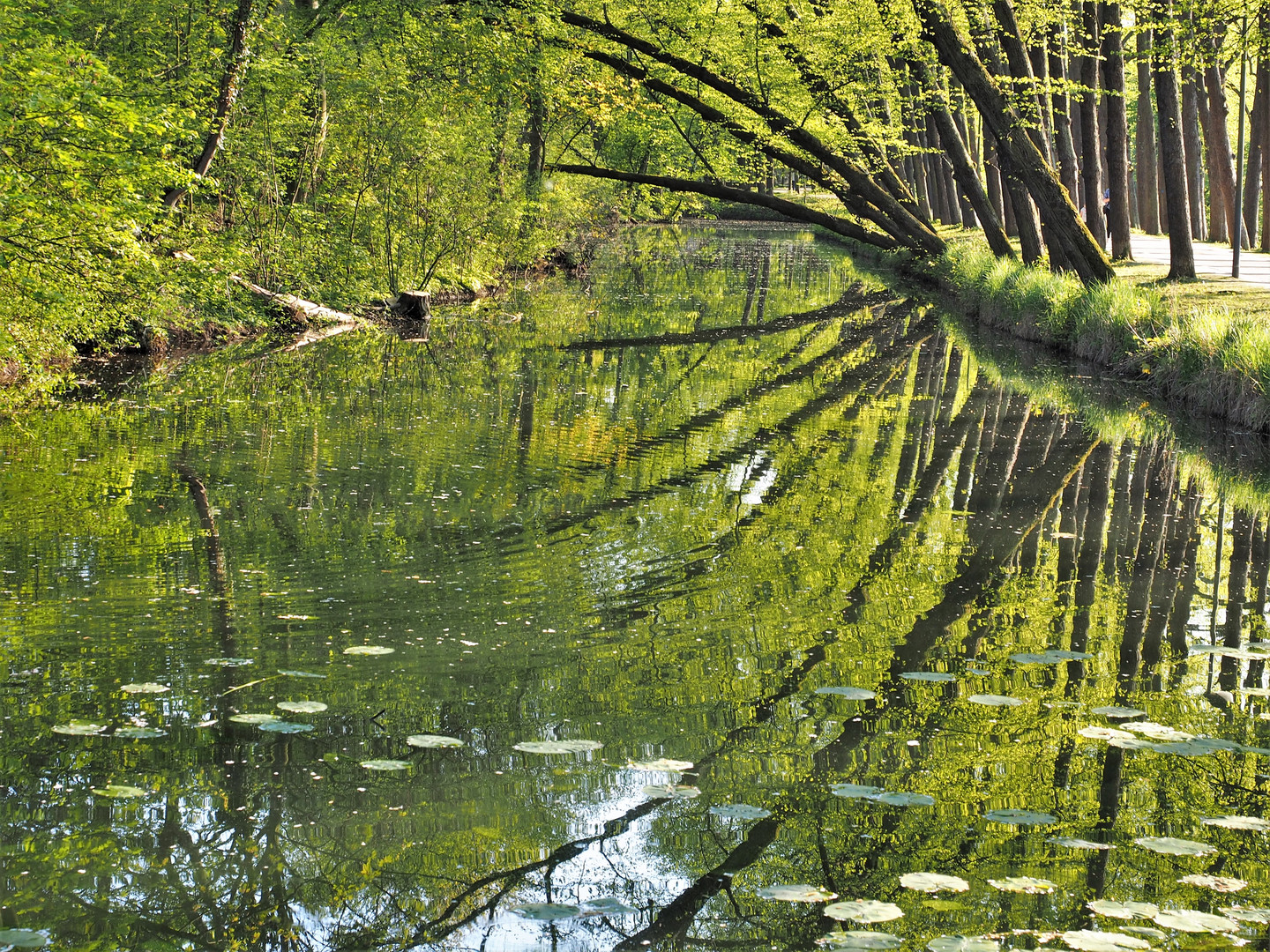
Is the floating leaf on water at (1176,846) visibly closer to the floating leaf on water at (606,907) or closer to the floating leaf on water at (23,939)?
the floating leaf on water at (606,907)

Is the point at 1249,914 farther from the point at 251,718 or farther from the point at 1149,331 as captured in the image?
the point at 1149,331

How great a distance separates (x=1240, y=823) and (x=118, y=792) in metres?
3.86

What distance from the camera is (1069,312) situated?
18.1m

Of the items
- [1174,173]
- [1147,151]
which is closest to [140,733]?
[1174,173]

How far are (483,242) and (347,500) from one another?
18.0 m

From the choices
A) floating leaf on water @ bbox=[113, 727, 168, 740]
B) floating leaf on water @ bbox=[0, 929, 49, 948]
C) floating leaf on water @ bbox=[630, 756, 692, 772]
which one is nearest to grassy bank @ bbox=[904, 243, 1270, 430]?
floating leaf on water @ bbox=[630, 756, 692, 772]

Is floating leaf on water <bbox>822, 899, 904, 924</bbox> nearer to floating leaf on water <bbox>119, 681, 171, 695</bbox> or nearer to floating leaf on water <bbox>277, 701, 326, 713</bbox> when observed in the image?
floating leaf on water <bbox>277, 701, 326, 713</bbox>

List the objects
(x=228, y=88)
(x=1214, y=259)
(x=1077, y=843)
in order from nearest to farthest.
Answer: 1. (x=1077, y=843)
2. (x=228, y=88)
3. (x=1214, y=259)

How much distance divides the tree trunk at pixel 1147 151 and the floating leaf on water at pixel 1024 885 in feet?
104

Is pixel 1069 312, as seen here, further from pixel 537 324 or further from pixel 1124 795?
pixel 1124 795

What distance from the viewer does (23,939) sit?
327 centimetres

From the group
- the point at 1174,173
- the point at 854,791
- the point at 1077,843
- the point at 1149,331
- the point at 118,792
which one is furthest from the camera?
the point at 1174,173

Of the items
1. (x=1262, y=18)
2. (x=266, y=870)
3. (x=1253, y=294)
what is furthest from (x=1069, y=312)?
(x=266, y=870)

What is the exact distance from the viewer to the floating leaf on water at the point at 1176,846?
3887 millimetres
